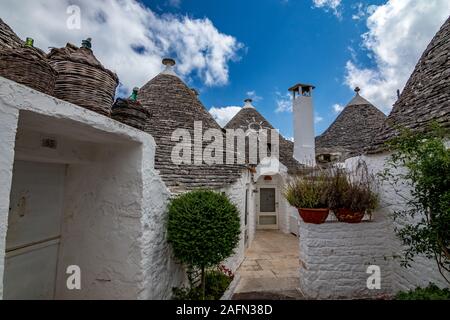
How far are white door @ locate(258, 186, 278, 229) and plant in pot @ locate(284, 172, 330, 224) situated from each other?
23.3 ft

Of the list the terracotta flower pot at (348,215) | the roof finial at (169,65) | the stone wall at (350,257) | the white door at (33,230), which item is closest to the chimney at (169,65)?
the roof finial at (169,65)

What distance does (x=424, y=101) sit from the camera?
4582 millimetres

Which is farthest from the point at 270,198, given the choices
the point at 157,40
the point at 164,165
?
the point at 157,40

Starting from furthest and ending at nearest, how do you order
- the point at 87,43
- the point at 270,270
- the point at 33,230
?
the point at 270,270 → the point at 33,230 → the point at 87,43

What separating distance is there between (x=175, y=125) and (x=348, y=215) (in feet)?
19.1

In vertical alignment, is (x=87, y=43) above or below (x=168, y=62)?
below

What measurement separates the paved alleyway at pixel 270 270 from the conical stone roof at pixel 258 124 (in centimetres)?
412

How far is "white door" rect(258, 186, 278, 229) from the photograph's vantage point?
11.9 m

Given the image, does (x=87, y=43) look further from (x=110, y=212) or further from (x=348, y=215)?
(x=348, y=215)

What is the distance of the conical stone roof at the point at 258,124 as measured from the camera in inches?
470

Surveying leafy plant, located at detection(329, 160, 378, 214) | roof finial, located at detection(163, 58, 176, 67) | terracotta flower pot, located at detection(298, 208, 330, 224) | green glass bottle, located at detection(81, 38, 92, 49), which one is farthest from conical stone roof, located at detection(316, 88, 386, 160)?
green glass bottle, located at detection(81, 38, 92, 49)

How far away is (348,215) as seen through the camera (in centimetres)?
452

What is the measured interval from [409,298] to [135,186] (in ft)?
13.3

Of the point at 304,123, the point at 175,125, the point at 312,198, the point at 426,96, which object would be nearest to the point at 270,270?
the point at 312,198
